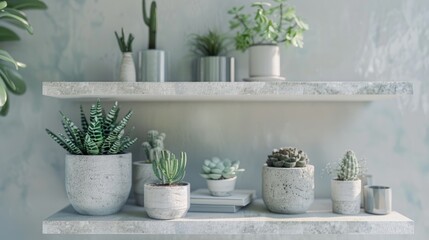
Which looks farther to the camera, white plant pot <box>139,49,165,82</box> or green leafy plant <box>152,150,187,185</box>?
white plant pot <box>139,49,165,82</box>

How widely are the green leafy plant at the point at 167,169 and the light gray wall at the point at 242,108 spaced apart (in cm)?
20

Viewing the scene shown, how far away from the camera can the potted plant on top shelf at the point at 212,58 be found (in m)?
1.16

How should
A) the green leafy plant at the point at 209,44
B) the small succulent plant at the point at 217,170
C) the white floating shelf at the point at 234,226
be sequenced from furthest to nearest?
1. the green leafy plant at the point at 209,44
2. the small succulent plant at the point at 217,170
3. the white floating shelf at the point at 234,226

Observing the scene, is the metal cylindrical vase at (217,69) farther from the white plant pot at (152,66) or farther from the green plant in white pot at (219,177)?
the green plant in white pot at (219,177)

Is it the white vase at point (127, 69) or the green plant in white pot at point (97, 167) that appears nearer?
the green plant in white pot at point (97, 167)

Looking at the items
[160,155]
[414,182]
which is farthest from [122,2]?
[414,182]

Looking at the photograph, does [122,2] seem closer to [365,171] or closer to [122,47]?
[122,47]

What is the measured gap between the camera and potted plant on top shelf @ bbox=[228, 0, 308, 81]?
1115mm

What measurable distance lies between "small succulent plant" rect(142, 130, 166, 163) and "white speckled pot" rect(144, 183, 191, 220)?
0.13 m

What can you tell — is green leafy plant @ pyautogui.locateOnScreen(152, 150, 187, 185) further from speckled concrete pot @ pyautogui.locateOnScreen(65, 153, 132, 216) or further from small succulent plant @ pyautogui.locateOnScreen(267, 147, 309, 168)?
small succulent plant @ pyautogui.locateOnScreen(267, 147, 309, 168)

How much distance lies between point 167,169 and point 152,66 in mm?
271

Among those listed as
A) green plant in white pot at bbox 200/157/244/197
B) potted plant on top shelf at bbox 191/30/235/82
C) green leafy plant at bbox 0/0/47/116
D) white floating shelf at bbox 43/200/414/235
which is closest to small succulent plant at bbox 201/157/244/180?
green plant in white pot at bbox 200/157/244/197

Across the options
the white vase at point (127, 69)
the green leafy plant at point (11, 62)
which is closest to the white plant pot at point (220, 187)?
the white vase at point (127, 69)

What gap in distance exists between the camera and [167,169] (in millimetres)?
1009
